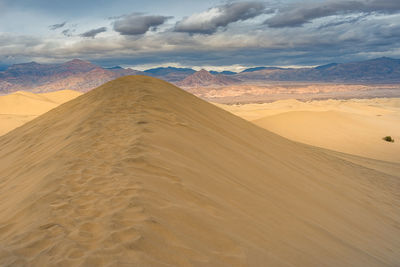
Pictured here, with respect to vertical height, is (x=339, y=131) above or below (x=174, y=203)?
below

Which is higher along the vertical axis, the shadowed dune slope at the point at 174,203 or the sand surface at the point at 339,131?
the shadowed dune slope at the point at 174,203

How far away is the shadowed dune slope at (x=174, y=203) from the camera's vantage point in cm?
313

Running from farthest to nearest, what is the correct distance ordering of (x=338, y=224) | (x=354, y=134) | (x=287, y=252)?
(x=354, y=134) < (x=338, y=224) < (x=287, y=252)

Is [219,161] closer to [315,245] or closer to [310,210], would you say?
[310,210]

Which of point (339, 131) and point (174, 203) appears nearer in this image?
point (174, 203)

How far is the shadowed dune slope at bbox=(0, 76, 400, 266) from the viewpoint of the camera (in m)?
3.13

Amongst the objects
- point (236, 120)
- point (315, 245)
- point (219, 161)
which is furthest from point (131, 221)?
point (236, 120)

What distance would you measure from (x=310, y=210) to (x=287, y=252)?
2311mm

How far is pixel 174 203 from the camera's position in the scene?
13.0 feet

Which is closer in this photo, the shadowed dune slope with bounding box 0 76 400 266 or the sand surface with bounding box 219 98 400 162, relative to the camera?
the shadowed dune slope with bounding box 0 76 400 266

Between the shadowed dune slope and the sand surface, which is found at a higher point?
the shadowed dune slope

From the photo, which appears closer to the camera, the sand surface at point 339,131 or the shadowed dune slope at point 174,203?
the shadowed dune slope at point 174,203

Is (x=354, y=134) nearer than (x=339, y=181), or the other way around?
(x=339, y=181)

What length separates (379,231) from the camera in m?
6.11
